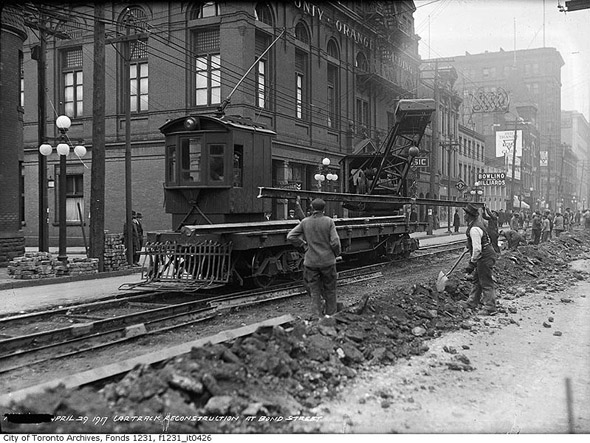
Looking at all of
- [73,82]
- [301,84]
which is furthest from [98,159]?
[301,84]

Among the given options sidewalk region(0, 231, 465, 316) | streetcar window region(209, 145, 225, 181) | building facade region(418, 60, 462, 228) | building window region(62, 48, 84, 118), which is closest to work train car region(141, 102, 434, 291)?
streetcar window region(209, 145, 225, 181)

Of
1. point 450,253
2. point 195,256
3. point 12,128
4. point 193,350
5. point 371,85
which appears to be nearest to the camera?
point 193,350

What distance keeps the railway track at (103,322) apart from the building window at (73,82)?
20.0 metres

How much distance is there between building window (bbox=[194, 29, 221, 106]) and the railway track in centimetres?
1540

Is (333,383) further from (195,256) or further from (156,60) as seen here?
(156,60)

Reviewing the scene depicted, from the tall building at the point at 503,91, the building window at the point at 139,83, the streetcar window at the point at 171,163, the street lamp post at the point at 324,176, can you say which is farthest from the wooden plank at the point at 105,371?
the tall building at the point at 503,91

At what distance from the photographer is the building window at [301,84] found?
29141 millimetres

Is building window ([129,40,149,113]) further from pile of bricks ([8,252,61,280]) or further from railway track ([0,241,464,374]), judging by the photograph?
railway track ([0,241,464,374])

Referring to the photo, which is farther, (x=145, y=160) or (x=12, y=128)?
(x=145, y=160)

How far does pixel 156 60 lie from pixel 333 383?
921 inches

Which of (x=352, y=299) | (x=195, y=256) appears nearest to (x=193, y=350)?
(x=195, y=256)

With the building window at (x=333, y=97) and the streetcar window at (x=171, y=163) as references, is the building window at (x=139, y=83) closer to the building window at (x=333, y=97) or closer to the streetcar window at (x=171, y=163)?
the building window at (x=333, y=97)

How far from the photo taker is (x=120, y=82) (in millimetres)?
26766

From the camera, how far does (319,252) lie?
8.18m
